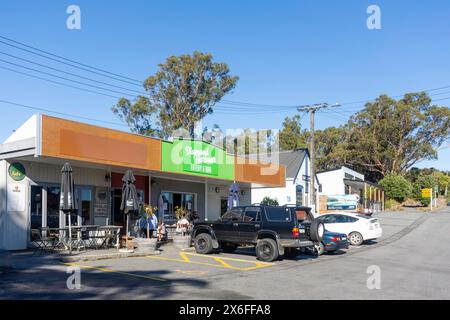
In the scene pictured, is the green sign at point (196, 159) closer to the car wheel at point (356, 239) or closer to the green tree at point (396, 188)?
the car wheel at point (356, 239)

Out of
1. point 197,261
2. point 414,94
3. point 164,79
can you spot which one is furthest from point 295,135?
point 197,261

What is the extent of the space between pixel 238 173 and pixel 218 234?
8.30 m

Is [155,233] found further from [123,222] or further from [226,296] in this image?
[226,296]

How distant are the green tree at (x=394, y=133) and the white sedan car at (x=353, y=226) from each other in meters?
39.5

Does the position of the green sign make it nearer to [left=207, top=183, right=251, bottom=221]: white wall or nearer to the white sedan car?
[left=207, top=183, right=251, bottom=221]: white wall

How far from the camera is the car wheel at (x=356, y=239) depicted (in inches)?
885

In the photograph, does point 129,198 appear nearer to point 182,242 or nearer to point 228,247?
point 182,242

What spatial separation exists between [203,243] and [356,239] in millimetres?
9015

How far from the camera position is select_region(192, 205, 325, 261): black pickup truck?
15117mm

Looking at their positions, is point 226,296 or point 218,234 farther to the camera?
point 218,234

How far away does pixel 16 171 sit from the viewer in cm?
1619

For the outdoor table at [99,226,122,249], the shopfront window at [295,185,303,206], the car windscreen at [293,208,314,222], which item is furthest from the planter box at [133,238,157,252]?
the shopfront window at [295,185,303,206]

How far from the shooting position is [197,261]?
48.9 ft

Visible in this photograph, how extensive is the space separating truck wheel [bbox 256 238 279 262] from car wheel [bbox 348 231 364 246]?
8.66 metres
